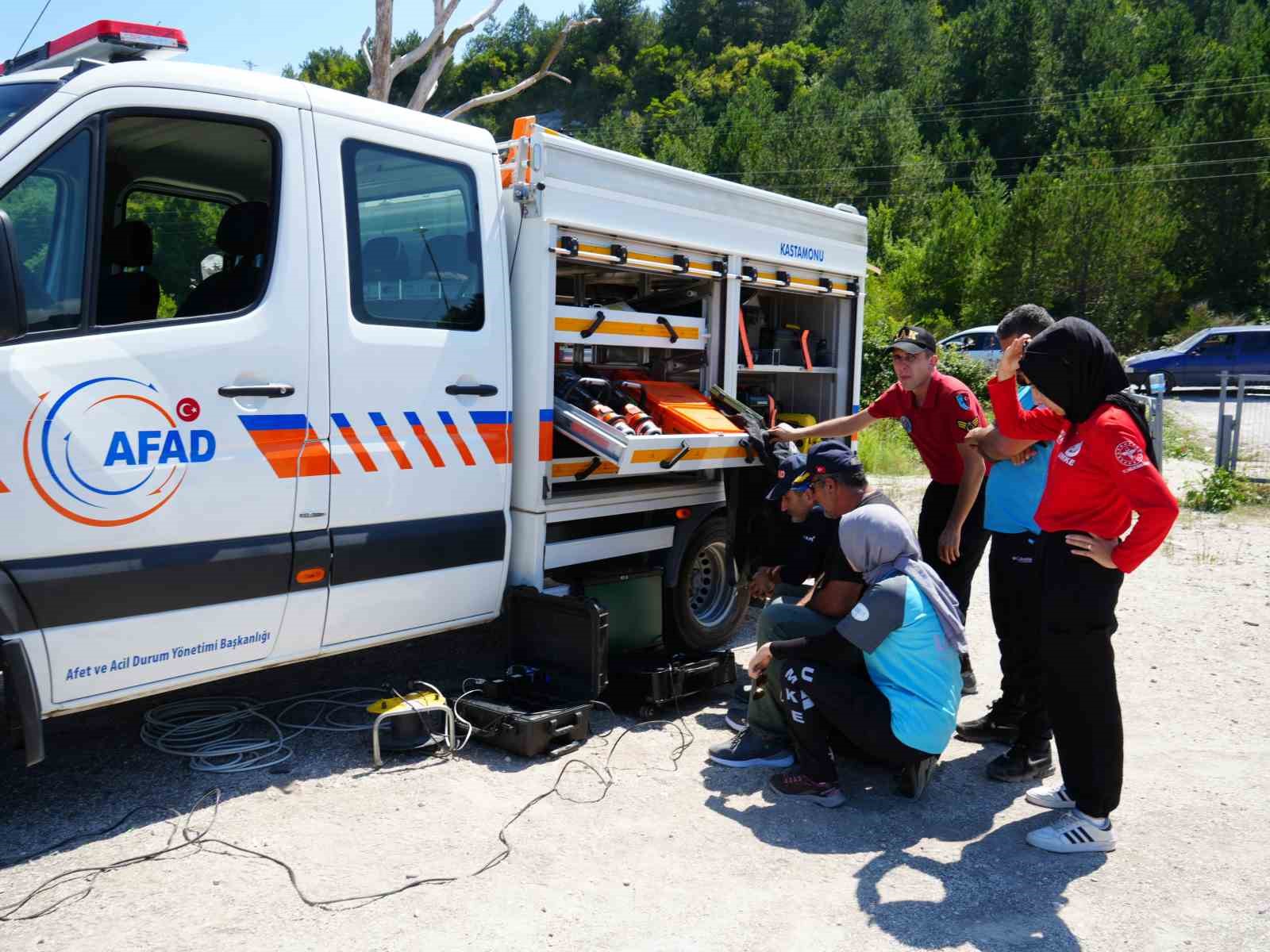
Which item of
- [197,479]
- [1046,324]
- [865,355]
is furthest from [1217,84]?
[197,479]

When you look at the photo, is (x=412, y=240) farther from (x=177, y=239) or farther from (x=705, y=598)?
(x=705, y=598)

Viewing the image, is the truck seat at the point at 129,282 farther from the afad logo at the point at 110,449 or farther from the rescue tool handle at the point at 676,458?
the rescue tool handle at the point at 676,458

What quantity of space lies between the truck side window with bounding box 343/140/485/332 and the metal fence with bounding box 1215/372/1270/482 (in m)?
10.4

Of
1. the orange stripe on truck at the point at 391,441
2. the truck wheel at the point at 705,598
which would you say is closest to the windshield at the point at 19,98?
the orange stripe on truck at the point at 391,441

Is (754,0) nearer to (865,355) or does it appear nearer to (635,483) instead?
(865,355)

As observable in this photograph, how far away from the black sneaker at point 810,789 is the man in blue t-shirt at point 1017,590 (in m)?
0.80

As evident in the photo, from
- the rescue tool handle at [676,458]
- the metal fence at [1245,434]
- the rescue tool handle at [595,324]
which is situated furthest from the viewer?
the metal fence at [1245,434]

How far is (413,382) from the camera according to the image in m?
A: 4.32

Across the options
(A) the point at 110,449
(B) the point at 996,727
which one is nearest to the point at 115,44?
(A) the point at 110,449

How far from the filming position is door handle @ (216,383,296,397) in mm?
3752

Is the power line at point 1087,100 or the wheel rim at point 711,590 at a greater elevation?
the power line at point 1087,100

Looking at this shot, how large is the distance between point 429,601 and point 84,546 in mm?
1425

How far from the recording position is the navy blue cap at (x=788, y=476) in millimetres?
4866

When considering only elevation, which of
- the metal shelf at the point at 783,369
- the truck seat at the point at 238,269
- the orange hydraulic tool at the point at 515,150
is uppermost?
the orange hydraulic tool at the point at 515,150
